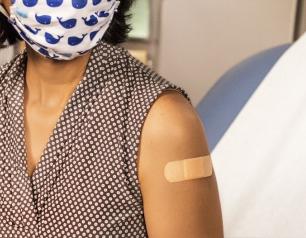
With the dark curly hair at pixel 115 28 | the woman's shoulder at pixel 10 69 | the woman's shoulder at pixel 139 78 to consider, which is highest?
the dark curly hair at pixel 115 28

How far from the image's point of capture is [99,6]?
87 centimetres

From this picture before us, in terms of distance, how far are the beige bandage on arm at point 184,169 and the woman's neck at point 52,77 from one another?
222 millimetres

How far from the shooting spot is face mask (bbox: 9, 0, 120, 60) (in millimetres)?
857

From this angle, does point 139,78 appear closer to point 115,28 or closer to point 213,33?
point 115,28

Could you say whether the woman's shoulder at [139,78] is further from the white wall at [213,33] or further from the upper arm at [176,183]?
the white wall at [213,33]

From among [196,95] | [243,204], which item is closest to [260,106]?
[243,204]

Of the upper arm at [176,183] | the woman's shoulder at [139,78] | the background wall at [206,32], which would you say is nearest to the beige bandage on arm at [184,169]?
the upper arm at [176,183]

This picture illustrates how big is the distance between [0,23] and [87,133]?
11.7 inches

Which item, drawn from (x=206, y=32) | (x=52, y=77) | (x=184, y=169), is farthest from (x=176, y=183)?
(x=206, y=32)

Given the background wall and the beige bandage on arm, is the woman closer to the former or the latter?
the beige bandage on arm

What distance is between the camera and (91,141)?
91cm

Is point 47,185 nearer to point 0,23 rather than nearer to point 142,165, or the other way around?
point 142,165

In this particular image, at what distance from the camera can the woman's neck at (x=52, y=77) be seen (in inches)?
37.1

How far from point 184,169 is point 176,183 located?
1.0 inches
